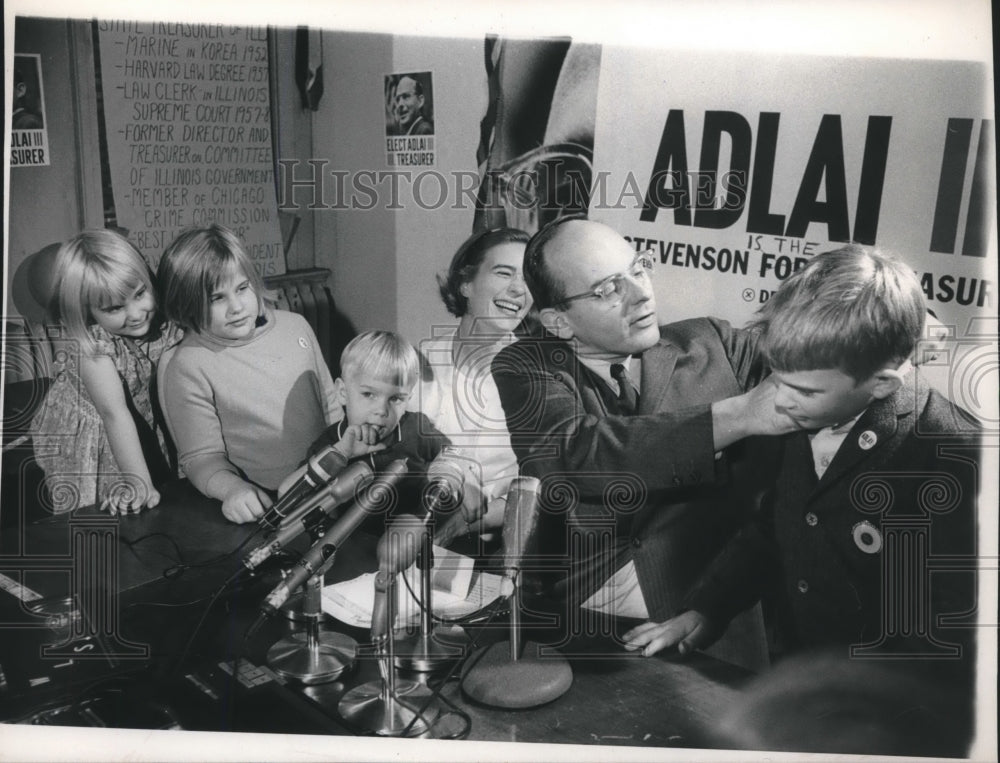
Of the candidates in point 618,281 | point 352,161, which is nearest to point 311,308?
point 352,161

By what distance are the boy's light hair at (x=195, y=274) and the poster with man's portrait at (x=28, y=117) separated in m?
0.40

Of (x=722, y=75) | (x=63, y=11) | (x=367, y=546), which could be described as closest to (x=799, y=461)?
(x=722, y=75)

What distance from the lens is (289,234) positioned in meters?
2.42

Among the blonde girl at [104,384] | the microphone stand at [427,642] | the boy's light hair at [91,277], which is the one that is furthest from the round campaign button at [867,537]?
the boy's light hair at [91,277]

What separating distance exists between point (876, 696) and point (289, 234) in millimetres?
1815

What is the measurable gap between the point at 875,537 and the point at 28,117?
2.32 meters

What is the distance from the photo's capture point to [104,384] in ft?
8.14

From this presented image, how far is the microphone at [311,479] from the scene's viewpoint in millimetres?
2459

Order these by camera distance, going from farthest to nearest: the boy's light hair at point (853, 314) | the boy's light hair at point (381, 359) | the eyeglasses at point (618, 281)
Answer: the boy's light hair at point (381, 359)
the eyeglasses at point (618, 281)
the boy's light hair at point (853, 314)

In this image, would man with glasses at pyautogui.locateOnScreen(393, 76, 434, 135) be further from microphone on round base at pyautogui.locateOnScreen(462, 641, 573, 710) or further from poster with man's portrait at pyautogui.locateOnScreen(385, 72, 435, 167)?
microphone on round base at pyautogui.locateOnScreen(462, 641, 573, 710)

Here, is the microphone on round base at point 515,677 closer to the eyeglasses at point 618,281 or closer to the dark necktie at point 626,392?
the dark necktie at point 626,392

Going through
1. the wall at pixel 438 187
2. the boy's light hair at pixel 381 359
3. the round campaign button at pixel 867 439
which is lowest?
the round campaign button at pixel 867 439

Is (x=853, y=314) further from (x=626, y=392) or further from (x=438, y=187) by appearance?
(x=438, y=187)

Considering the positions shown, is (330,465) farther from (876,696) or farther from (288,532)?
(876,696)
